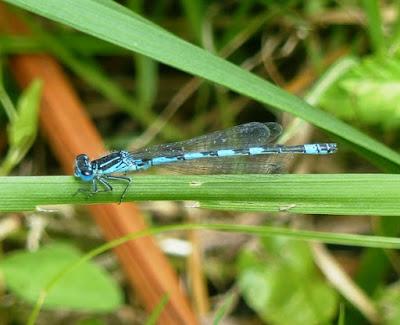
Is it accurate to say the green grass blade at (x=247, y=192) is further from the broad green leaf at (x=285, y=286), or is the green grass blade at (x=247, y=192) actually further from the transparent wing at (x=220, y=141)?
the broad green leaf at (x=285, y=286)

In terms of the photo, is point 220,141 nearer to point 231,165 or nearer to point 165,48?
point 231,165

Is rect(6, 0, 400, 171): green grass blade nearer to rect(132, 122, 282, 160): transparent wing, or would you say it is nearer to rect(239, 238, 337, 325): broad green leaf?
rect(132, 122, 282, 160): transparent wing

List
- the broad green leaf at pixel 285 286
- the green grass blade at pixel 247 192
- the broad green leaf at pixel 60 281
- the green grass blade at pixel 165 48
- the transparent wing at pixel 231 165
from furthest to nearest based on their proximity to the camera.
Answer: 1. the broad green leaf at pixel 285 286
2. the broad green leaf at pixel 60 281
3. the transparent wing at pixel 231 165
4. the green grass blade at pixel 165 48
5. the green grass blade at pixel 247 192

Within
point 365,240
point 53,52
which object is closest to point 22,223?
point 53,52

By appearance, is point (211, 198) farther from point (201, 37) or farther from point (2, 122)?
point (2, 122)

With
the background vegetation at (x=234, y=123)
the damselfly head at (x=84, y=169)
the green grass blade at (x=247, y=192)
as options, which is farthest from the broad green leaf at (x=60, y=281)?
the green grass blade at (x=247, y=192)

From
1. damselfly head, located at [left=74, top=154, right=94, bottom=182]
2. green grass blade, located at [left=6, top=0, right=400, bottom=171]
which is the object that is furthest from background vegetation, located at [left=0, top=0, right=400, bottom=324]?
damselfly head, located at [left=74, top=154, right=94, bottom=182]

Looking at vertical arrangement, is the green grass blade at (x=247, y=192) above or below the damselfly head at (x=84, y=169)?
below
